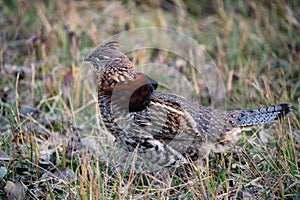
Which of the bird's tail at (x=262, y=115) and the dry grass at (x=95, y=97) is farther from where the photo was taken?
the bird's tail at (x=262, y=115)

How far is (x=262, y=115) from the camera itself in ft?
17.0

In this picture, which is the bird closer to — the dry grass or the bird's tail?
the bird's tail

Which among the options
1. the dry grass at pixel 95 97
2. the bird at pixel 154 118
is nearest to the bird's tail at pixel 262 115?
the bird at pixel 154 118

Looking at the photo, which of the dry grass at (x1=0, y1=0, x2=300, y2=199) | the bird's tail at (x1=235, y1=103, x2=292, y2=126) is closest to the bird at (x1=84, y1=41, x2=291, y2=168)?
the bird's tail at (x1=235, y1=103, x2=292, y2=126)

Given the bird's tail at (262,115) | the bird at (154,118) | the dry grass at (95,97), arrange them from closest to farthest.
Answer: the dry grass at (95,97)
the bird at (154,118)
the bird's tail at (262,115)

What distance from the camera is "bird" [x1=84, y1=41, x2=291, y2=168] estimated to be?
15.4 feet

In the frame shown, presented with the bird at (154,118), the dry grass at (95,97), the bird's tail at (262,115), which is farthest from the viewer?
the bird's tail at (262,115)

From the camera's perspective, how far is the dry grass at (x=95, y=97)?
445 centimetres

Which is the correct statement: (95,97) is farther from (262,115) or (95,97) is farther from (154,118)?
(262,115)

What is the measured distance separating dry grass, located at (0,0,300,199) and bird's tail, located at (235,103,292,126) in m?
0.14

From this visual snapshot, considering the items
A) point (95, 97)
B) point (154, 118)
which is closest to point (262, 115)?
point (154, 118)

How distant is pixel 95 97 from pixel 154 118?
171cm

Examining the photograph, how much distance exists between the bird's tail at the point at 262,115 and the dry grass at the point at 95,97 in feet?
0.45

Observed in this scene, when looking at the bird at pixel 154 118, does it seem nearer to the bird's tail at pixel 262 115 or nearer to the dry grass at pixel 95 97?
the bird's tail at pixel 262 115
